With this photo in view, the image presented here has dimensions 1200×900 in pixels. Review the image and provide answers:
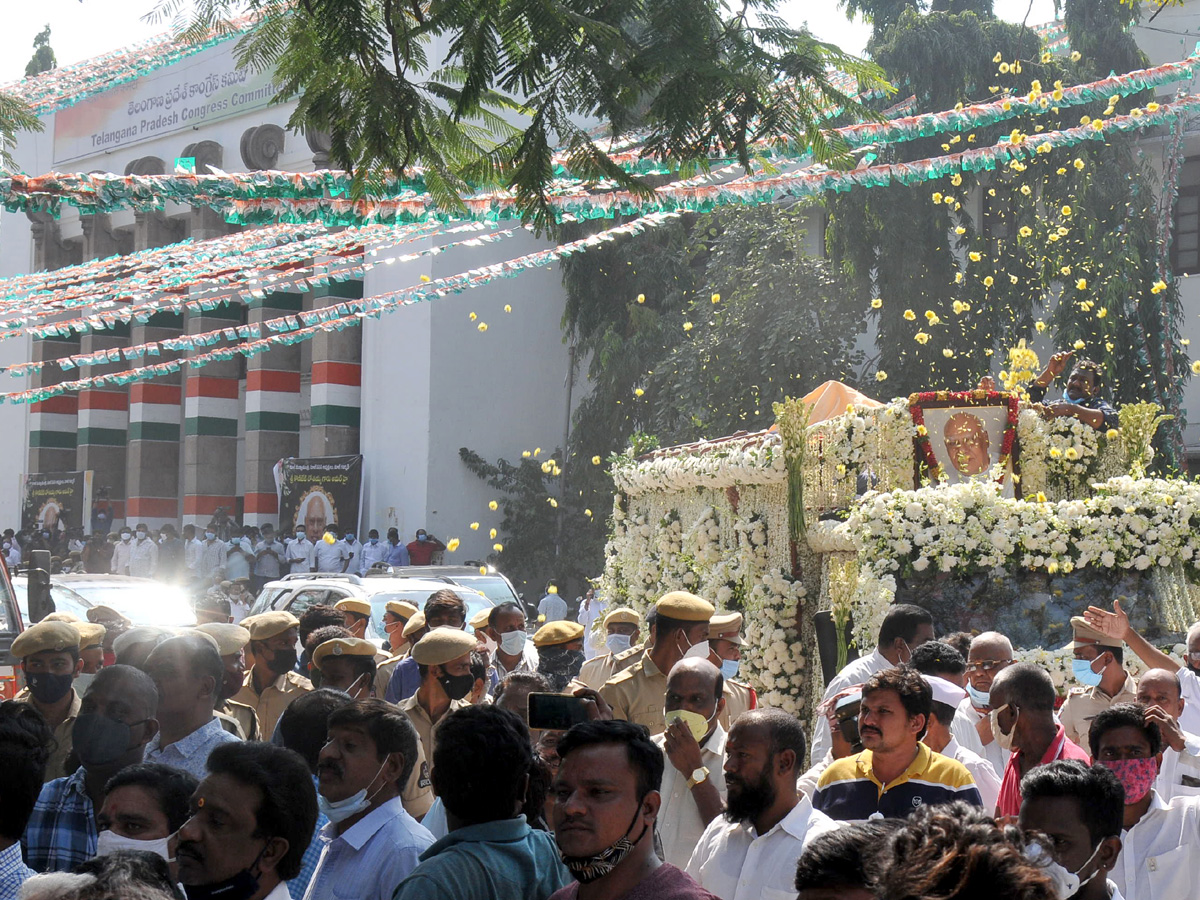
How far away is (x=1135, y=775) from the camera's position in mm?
4828

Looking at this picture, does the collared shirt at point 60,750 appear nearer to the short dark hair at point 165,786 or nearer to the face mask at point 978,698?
the short dark hair at point 165,786

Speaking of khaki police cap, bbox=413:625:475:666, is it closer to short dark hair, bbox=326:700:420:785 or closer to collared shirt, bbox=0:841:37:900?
short dark hair, bbox=326:700:420:785

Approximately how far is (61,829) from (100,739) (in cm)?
43

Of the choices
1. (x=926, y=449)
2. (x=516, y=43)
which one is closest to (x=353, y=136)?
(x=516, y=43)

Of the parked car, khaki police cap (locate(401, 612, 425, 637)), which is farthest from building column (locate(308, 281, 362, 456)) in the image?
khaki police cap (locate(401, 612, 425, 637))

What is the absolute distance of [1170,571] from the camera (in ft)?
34.9

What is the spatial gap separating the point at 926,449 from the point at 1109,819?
7683 millimetres

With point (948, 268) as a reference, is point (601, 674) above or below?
below

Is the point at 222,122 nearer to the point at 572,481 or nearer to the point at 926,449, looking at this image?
the point at 572,481

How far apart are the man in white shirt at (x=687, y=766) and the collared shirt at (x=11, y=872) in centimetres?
207

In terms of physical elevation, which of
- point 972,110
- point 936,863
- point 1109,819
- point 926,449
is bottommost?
point 1109,819

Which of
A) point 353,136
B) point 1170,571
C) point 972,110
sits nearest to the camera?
point 353,136

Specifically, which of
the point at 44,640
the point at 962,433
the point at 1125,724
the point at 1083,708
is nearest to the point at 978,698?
the point at 1083,708

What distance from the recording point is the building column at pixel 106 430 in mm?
38281
